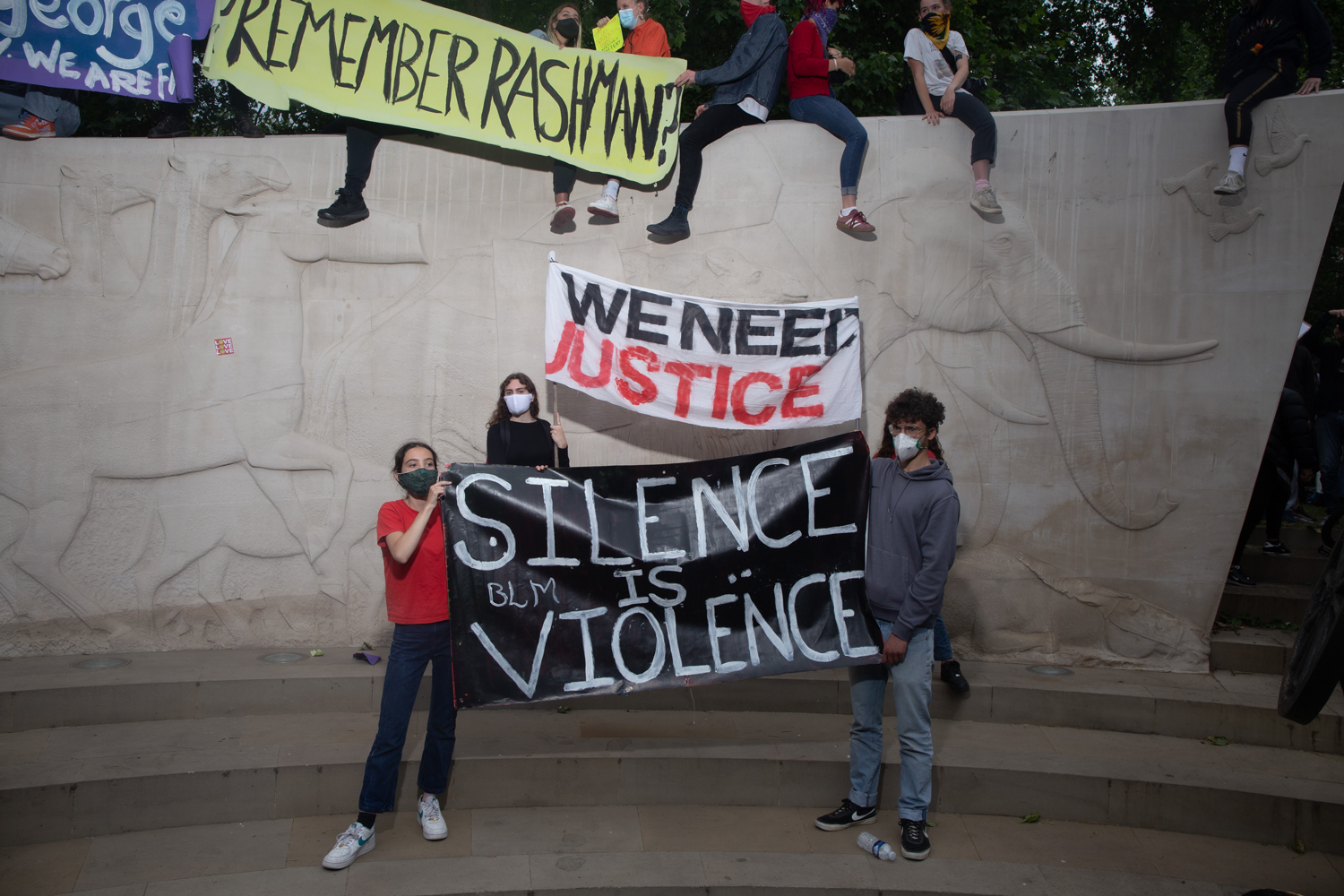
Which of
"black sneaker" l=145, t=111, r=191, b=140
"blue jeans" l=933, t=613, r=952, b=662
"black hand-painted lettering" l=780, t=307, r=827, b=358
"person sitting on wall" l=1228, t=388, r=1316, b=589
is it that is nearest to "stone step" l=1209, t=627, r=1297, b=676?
"person sitting on wall" l=1228, t=388, r=1316, b=589

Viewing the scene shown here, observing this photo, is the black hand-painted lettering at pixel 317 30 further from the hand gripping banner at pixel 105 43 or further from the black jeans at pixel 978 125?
the black jeans at pixel 978 125

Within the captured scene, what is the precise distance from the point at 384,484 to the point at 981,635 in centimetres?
396

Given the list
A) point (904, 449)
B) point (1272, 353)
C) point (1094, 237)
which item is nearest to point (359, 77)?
point (904, 449)

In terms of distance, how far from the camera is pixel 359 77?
632 centimetres

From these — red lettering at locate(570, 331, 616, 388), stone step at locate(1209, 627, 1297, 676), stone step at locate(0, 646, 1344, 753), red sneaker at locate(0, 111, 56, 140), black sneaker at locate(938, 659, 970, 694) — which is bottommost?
stone step at locate(0, 646, 1344, 753)

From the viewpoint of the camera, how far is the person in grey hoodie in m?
4.20

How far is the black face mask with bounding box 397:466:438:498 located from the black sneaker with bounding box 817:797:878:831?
2.35m

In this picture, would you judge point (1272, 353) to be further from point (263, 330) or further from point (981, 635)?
point (263, 330)

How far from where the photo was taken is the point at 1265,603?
22.0 feet

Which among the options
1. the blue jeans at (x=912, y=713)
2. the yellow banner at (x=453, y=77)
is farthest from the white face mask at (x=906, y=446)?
the yellow banner at (x=453, y=77)

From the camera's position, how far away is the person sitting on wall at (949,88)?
6.30 metres

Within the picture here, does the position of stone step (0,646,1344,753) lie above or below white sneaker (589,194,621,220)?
below

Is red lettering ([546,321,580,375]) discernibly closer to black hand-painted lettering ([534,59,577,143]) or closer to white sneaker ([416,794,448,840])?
black hand-painted lettering ([534,59,577,143])

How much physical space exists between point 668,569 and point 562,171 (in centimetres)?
299
